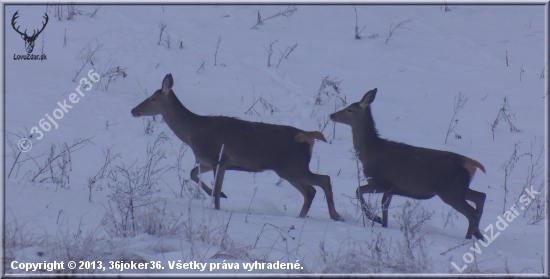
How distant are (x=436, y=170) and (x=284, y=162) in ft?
6.14

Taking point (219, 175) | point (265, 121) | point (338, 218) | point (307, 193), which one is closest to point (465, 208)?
point (338, 218)

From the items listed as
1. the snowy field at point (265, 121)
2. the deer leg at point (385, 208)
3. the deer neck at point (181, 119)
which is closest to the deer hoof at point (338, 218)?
the snowy field at point (265, 121)

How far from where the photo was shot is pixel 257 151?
8.45 metres

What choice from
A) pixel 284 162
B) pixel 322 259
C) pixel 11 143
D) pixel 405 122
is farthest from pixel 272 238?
pixel 405 122

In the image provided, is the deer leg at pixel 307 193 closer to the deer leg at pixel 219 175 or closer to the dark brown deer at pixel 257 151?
the dark brown deer at pixel 257 151

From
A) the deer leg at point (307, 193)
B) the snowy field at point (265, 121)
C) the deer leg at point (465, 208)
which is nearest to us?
the snowy field at point (265, 121)

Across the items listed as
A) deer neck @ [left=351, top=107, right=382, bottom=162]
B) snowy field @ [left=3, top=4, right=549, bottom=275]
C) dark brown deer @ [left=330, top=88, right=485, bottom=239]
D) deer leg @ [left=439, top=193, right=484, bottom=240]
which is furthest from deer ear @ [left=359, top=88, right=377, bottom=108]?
deer leg @ [left=439, top=193, right=484, bottom=240]

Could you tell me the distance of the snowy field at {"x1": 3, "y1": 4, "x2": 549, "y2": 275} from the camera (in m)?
5.61

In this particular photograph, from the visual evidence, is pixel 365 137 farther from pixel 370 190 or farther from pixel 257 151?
pixel 257 151

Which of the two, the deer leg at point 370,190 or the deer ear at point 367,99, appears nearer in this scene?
the deer leg at point 370,190

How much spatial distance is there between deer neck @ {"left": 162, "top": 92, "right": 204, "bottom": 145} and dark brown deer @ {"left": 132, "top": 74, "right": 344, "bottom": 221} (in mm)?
26

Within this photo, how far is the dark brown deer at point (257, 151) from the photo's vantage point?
8367 mm

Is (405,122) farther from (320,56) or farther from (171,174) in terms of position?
(171,174)

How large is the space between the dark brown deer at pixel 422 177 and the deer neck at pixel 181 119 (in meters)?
2.38
